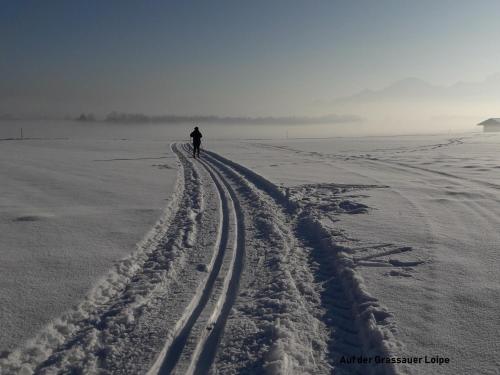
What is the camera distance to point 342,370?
315 centimetres

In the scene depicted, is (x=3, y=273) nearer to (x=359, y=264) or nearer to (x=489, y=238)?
(x=359, y=264)

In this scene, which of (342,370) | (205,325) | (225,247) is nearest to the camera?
(342,370)

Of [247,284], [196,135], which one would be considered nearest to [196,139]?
[196,135]

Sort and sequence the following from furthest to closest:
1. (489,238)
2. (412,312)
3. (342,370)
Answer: (489,238) < (412,312) < (342,370)

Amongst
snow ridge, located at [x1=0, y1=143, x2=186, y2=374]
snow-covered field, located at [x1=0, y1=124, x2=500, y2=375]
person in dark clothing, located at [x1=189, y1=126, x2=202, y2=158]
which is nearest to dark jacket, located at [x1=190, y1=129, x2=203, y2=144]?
person in dark clothing, located at [x1=189, y1=126, x2=202, y2=158]

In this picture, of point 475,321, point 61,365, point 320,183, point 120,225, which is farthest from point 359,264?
point 320,183

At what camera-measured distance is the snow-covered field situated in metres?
3.31

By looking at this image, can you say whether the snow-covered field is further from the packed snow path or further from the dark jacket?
the dark jacket

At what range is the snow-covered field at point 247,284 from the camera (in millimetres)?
3309

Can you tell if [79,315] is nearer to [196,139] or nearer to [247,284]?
[247,284]

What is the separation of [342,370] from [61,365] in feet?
7.73

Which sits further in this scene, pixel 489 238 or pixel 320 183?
pixel 320 183

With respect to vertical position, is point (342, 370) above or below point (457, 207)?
below

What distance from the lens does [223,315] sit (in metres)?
3.93
